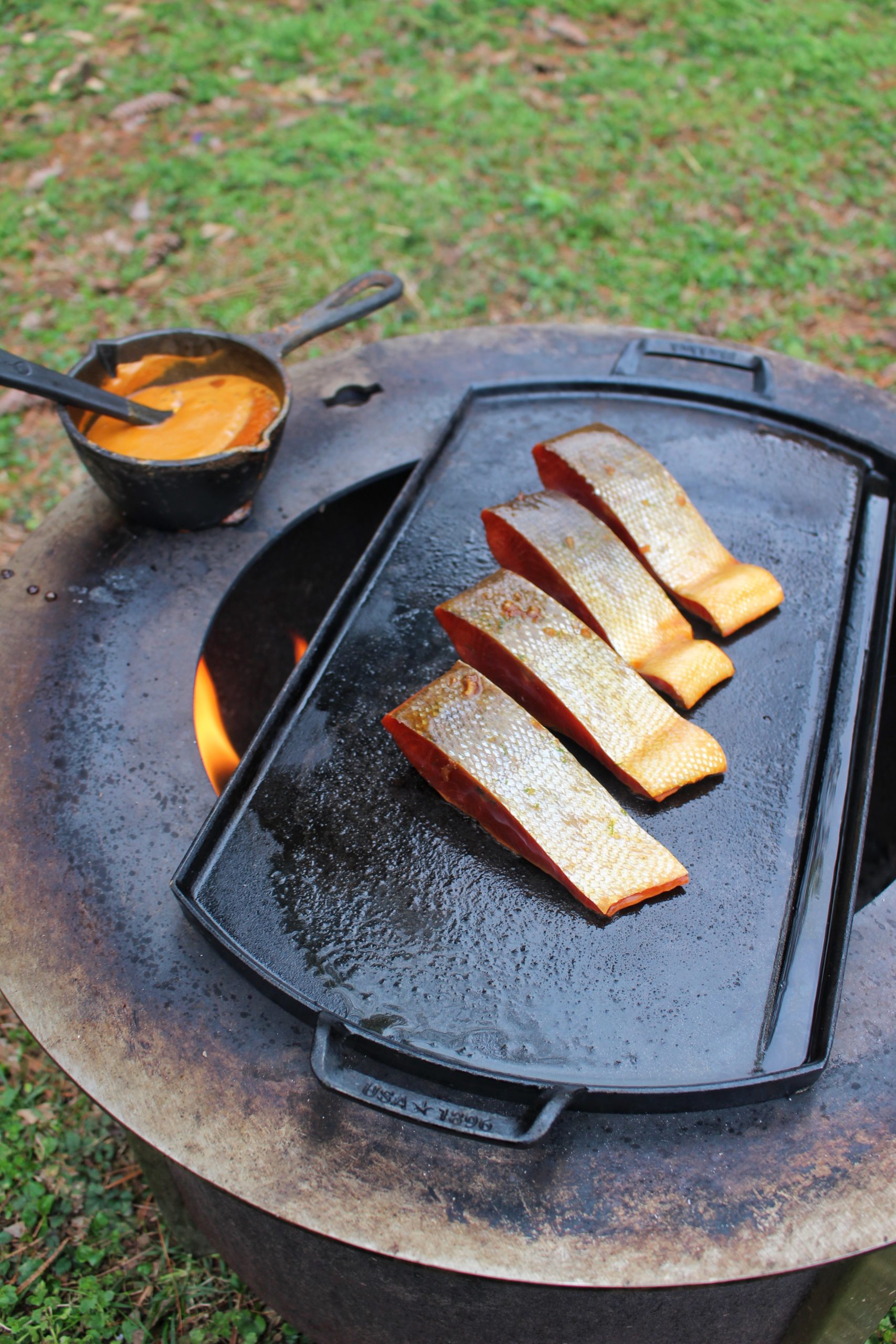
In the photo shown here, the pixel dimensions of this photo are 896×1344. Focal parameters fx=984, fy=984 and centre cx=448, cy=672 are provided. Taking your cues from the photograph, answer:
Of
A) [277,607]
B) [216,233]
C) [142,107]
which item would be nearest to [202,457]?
[277,607]

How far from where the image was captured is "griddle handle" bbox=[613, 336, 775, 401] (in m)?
3.04

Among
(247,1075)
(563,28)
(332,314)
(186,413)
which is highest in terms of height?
(563,28)

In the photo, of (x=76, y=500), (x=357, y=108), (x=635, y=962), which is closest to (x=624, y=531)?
(x=635, y=962)

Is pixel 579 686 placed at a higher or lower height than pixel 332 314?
lower

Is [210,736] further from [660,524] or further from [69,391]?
[660,524]

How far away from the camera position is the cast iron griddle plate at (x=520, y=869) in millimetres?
1821

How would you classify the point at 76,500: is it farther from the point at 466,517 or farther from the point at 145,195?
the point at 145,195

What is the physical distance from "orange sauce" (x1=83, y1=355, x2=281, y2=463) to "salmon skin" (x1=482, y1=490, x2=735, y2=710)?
0.75m

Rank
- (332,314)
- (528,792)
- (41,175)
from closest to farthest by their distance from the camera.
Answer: (528,792) < (332,314) < (41,175)

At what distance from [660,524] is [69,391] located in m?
1.53

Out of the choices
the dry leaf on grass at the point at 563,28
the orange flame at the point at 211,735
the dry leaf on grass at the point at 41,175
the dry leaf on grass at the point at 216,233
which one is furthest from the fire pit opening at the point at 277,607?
the dry leaf on grass at the point at 563,28

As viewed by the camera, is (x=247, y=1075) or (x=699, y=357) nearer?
(x=247, y=1075)

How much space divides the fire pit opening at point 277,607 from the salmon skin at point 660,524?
626mm

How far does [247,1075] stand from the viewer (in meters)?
1.86
